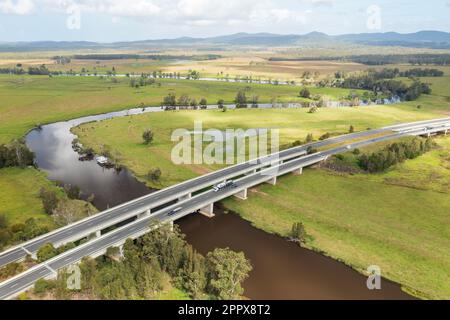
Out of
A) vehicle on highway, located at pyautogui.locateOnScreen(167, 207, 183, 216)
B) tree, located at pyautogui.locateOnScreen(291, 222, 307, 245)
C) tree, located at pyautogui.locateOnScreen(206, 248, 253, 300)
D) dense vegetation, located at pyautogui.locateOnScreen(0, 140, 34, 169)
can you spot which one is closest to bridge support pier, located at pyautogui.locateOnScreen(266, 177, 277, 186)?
tree, located at pyautogui.locateOnScreen(291, 222, 307, 245)

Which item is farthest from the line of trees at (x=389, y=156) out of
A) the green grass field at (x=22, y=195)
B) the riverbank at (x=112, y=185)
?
the green grass field at (x=22, y=195)

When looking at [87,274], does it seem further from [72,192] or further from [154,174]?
[154,174]

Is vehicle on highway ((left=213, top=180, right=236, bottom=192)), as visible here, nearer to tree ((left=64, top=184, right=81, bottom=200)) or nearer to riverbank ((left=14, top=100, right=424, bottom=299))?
riverbank ((left=14, top=100, right=424, bottom=299))

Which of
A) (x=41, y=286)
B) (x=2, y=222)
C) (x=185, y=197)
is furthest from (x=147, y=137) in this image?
(x=41, y=286)

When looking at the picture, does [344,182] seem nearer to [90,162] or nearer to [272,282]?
[272,282]

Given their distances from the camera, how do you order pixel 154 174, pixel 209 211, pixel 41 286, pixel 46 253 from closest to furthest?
pixel 41 286 → pixel 46 253 → pixel 209 211 → pixel 154 174
